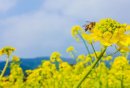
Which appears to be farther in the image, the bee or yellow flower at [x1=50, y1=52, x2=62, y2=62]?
yellow flower at [x1=50, y1=52, x2=62, y2=62]

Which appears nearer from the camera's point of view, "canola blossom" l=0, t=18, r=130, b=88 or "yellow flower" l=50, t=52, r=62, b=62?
"canola blossom" l=0, t=18, r=130, b=88

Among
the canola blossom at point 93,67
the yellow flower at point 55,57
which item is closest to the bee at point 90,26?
the canola blossom at point 93,67

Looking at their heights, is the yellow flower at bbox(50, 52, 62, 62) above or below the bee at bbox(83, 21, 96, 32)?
above

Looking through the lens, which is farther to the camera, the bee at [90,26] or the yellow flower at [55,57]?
the yellow flower at [55,57]

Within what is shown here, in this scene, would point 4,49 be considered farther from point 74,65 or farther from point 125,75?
point 74,65

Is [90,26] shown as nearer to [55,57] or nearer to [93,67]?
[93,67]

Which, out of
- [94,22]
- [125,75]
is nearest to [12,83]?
[125,75]

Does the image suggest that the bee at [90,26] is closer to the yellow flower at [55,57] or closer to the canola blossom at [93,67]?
the canola blossom at [93,67]

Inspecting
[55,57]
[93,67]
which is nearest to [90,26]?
[93,67]

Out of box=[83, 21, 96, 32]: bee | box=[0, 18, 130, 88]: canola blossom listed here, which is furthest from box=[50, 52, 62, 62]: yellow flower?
box=[83, 21, 96, 32]: bee

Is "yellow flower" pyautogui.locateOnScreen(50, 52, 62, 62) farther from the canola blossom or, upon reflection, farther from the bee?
the bee
